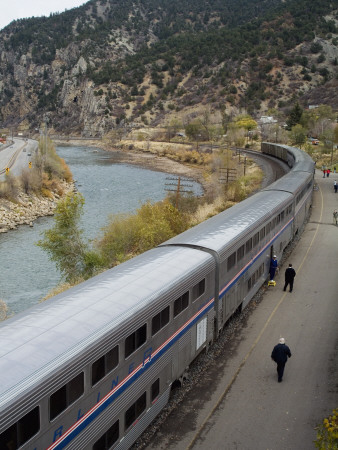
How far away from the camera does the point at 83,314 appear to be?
30.0ft

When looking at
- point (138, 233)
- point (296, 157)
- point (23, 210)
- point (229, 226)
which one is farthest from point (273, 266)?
point (23, 210)

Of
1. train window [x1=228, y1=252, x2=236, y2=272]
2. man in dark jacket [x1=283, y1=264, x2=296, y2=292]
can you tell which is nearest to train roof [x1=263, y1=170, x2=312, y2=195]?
man in dark jacket [x1=283, y1=264, x2=296, y2=292]

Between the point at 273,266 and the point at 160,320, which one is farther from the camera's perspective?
the point at 273,266

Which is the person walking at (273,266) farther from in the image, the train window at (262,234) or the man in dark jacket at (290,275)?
the train window at (262,234)

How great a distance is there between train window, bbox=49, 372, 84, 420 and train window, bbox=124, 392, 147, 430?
6.62 feet

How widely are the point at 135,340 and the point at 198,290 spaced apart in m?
3.42

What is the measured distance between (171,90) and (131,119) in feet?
60.0

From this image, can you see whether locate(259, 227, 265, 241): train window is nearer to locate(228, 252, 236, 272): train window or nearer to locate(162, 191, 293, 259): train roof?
locate(162, 191, 293, 259): train roof

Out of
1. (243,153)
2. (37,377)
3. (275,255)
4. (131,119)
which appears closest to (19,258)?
(275,255)

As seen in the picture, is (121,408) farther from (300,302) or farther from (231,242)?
(300,302)

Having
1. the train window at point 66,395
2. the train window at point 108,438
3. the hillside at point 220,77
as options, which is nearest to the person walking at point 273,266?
the train window at point 108,438

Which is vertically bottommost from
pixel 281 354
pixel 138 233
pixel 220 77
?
pixel 138 233

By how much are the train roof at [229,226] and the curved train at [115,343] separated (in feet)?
0.27

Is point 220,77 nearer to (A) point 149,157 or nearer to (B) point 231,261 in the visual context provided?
(A) point 149,157
